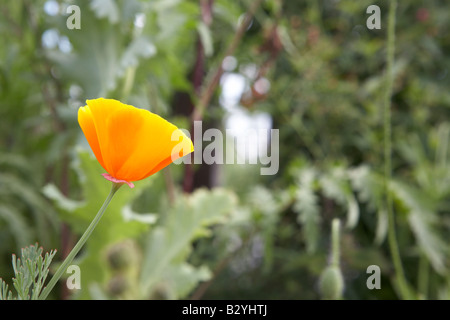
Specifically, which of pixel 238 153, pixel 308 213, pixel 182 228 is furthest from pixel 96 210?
pixel 238 153

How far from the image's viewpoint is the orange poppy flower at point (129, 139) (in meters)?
0.21

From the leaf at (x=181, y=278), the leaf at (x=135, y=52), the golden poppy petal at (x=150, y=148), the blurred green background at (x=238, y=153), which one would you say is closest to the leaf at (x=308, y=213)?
the blurred green background at (x=238, y=153)

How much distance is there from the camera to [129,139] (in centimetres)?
22

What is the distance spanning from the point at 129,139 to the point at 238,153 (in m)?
0.64

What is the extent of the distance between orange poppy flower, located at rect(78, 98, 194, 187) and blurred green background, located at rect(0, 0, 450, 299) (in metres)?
0.26

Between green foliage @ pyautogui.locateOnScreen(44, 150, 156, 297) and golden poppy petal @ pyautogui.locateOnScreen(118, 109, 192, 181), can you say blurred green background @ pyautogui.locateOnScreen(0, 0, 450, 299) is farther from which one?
golden poppy petal @ pyautogui.locateOnScreen(118, 109, 192, 181)

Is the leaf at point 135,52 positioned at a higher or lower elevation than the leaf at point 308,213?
higher

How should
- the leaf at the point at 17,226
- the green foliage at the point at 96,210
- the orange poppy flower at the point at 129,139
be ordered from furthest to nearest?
the leaf at the point at 17,226 < the green foliage at the point at 96,210 < the orange poppy flower at the point at 129,139

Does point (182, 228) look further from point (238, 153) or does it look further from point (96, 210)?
point (238, 153)

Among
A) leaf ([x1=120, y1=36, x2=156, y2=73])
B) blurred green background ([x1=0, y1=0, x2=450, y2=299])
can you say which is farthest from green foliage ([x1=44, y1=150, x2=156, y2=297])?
leaf ([x1=120, y1=36, x2=156, y2=73])

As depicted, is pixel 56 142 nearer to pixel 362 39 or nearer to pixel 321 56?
pixel 321 56

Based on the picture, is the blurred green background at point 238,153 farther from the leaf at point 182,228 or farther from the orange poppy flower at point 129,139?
the orange poppy flower at point 129,139

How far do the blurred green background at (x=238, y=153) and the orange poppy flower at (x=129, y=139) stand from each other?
261 millimetres

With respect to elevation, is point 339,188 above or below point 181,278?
above
